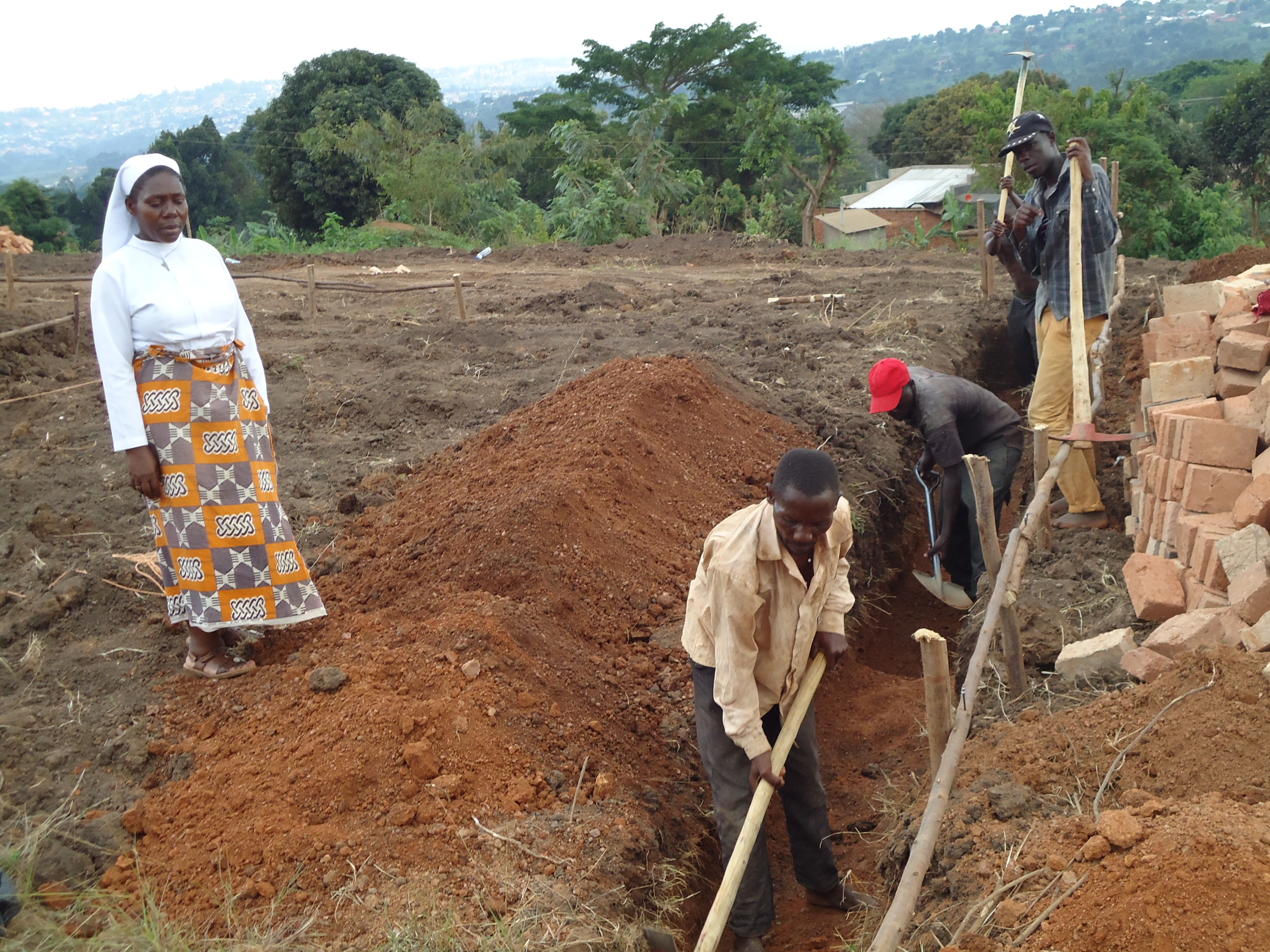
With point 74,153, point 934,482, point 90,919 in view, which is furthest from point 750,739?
point 74,153

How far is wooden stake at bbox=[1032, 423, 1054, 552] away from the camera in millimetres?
4824

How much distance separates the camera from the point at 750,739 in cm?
284

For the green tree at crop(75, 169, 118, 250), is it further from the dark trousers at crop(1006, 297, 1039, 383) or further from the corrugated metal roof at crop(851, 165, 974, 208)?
the dark trousers at crop(1006, 297, 1039, 383)

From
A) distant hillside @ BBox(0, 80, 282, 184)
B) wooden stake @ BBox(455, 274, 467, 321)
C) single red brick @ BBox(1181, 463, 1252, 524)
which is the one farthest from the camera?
distant hillside @ BBox(0, 80, 282, 184)

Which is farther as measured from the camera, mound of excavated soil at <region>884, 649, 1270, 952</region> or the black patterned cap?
the black patterned cap

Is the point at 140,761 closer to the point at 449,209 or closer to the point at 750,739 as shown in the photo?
the point at 750,739

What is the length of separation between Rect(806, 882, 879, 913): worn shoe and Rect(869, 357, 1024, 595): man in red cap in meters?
2.07

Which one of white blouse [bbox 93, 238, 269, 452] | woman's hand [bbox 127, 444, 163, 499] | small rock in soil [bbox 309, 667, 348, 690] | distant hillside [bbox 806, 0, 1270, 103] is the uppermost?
distant hillside [bbox 806, 0, 1270, 103]

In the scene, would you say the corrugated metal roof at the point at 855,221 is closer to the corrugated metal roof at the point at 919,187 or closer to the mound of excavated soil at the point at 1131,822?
the corrugated metal roof at the point at 919,187

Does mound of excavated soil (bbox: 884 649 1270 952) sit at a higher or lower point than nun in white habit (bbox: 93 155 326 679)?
lower

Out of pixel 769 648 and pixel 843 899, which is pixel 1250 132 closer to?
pixel 843 899

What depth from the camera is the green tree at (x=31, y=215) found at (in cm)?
2452

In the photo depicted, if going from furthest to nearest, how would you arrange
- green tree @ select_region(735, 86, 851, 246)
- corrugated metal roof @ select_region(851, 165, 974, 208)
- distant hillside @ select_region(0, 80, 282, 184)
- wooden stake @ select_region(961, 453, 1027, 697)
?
distant hillside @ select_region(0, 80, 282, 184) < corrugated metal roof @ select_region(851, 165, 974, 208) < green tree @ select_region(735, 86, 851, 246) < wooden stake @ select_region(961, 453, 1027, 697)

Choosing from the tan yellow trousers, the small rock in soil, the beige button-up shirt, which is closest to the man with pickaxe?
the tan yellow trousers
